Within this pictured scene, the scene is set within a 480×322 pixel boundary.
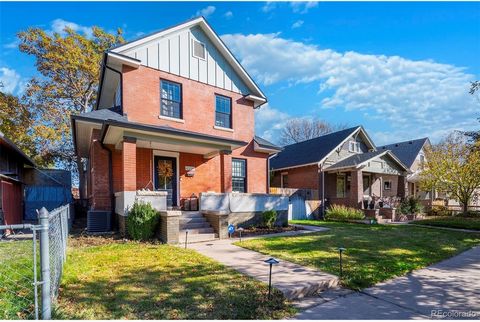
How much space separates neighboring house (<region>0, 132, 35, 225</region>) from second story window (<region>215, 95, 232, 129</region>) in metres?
9.12

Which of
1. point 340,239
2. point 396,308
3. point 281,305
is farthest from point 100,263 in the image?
point 340,239

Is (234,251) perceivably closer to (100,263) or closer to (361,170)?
(100,263)

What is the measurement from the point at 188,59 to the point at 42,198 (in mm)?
12437

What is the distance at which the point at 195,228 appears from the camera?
432 inches

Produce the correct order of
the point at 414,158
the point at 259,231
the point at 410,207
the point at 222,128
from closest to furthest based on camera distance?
the point at 259,231
the point at 222,128
the point at 410,207
the point at 414,158

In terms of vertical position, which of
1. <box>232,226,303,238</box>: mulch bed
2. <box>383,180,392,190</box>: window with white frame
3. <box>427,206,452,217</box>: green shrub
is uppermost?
<box>383,180,392,190</box>: window with white frame

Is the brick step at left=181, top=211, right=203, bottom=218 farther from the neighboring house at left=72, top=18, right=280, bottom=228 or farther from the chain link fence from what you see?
the chain link fence

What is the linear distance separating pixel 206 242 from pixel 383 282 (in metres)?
5.68

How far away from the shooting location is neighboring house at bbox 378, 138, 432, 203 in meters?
29.0

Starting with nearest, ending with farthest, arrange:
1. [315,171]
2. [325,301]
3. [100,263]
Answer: [325,301], [100,263], [315,171]

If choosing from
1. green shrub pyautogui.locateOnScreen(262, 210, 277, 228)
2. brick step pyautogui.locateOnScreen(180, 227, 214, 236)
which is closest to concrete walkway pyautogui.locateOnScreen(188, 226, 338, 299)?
brick step pyautogui.locateOnScreen(180, 227, 214, 236)

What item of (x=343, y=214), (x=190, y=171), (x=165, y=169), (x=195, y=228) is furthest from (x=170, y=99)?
(x=343, y=214)

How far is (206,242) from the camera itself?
395 inches

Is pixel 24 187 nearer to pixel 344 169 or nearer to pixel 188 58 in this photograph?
pixel 188 58
